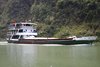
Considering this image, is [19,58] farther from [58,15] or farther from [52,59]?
[58,15]

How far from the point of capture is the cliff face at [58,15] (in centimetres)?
6084

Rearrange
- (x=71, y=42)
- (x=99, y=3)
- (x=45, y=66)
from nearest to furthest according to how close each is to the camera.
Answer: (x=45, y=66) → (x=71, y=42) → (x=99, y=3)

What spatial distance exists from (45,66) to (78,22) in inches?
1679

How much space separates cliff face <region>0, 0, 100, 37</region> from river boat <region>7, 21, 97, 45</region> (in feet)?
10.2

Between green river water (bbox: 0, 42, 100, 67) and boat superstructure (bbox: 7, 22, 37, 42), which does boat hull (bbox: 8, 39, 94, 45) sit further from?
green river water (bbox: 0, 42, 100, 67)

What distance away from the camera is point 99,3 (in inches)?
2383

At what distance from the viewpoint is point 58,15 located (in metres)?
66.8

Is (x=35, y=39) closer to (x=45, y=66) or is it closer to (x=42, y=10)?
(x=42, y=10)

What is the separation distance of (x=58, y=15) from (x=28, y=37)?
10763 millimetres

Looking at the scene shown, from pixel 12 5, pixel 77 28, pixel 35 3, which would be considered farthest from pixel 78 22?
pixel 12 5

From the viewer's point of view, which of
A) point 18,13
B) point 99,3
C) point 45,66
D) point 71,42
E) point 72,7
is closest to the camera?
point 45,66

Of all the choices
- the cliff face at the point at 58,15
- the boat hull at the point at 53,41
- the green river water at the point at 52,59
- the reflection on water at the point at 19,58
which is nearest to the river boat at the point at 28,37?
the boat hull at the point at 53,41

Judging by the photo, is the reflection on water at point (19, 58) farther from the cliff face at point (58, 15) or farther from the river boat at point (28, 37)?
the cliff face at point (58, 15)

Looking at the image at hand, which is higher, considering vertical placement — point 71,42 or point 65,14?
point 65,14
